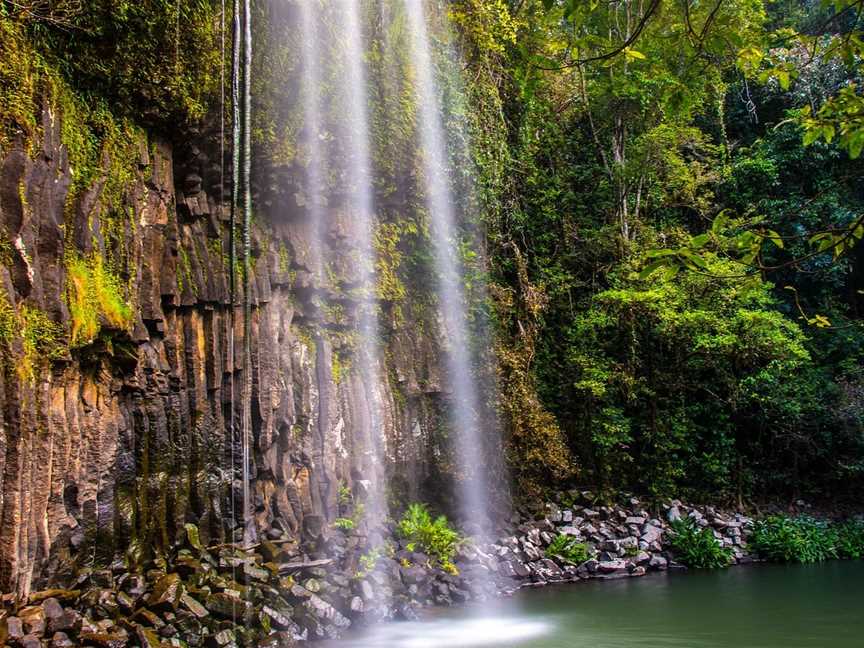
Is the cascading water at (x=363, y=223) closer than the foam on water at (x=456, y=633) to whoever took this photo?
No

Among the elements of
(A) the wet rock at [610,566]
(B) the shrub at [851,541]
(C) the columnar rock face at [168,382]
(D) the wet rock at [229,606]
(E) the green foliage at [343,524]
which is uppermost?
(C) the columnar rock face at [168,382]

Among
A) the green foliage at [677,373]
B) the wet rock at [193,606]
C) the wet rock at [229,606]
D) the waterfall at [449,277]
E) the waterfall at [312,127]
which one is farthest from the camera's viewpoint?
the green foliage at [677,373]

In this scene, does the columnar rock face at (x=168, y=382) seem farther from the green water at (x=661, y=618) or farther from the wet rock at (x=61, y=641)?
the green water at (x=661, y=618)

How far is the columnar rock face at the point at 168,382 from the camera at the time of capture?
6.97 m

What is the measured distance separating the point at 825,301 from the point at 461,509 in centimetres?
1243

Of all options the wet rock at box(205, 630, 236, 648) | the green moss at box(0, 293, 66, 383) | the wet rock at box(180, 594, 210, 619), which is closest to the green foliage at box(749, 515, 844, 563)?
the wet rock at box(205, 630, 236, 648)

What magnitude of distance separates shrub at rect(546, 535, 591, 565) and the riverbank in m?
0.02

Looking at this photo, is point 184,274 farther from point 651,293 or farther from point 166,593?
point 651,293

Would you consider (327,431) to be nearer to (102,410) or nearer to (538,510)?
(102,410)

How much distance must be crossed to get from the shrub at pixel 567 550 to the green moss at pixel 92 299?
877 centimetres

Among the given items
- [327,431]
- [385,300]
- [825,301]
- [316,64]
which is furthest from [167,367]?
[825,301]

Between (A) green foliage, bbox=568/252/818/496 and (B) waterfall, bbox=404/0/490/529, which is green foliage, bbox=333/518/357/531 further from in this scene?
(A) green foliage, bbox=568/252/818/496

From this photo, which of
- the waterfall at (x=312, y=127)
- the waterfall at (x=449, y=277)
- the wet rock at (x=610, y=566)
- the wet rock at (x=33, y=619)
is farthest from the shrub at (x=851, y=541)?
the wet rock at (x=33, y=619)

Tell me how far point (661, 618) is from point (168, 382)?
7357mm
